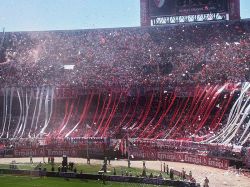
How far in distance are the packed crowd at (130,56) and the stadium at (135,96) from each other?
5.1 inches

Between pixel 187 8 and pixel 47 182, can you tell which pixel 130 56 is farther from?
pixel 47 182

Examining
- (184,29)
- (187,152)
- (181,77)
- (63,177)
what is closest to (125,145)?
(187,152)

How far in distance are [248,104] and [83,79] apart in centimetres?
2027

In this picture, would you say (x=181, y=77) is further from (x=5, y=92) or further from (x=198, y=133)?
(x=5, y=92)

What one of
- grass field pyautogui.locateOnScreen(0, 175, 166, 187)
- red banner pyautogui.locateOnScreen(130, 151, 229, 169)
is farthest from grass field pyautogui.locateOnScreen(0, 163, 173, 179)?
red banner pyautogui.locateOnScreen(130, 151, 229, 169)

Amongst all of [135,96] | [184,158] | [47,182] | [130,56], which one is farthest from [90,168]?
Answer: [130,56]

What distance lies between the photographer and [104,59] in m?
56.8

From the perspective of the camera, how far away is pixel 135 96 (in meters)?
51.3

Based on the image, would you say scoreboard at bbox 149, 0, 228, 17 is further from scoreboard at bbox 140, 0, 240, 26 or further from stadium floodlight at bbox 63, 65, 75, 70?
stadium floodlight at bbox 63, 65, 75, 70

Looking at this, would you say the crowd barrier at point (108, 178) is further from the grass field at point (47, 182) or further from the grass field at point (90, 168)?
the grass field at point (90, 168)

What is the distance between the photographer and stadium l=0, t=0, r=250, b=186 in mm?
38281

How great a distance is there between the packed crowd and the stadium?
0.13 metres

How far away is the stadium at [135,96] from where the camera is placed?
126ft

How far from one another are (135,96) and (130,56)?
7190 mm
